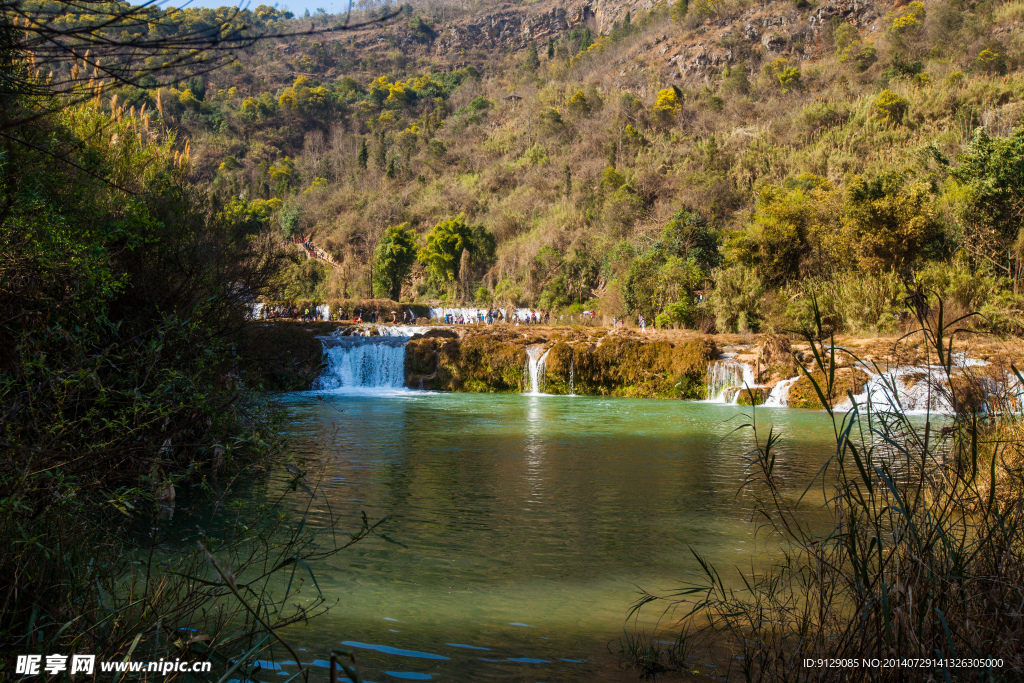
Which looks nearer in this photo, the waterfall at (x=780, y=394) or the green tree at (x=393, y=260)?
the waterfall at (x=780, y=394)

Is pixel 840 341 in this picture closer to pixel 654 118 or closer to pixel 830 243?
pixel 830 243

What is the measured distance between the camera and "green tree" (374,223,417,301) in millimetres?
38812

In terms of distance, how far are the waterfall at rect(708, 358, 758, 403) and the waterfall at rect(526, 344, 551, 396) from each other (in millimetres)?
4459

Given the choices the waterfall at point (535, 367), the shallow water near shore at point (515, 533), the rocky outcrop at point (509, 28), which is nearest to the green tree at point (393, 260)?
the waterfall at point (535, 367)

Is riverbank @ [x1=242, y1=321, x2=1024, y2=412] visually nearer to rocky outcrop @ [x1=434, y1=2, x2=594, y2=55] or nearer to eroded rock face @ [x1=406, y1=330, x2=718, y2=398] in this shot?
eroded rock face @ [x1=406, y1=330, x2=718, y2=398]

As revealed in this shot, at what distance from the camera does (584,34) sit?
2997 inches

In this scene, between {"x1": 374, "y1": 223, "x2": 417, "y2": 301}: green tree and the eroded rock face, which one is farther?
{"x1": 374, "y1": 223, "x2": 417, "y2": 301}: green tree

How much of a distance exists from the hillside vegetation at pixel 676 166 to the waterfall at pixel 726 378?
92.3 inches

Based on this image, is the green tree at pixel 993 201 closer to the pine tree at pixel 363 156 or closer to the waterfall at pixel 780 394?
the waterfall at pixel 780 394

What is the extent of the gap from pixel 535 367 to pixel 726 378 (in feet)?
16.6

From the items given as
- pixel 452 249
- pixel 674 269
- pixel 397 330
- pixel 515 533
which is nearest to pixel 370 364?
pixel 397 330

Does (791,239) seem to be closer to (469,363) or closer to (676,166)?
(469,363)

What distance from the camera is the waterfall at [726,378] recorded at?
16828 millimetres

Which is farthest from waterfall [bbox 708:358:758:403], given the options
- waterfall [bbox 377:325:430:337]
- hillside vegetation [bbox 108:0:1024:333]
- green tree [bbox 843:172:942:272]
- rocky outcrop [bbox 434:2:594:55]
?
rocky outcrop [bbox 434:2:594:55]
